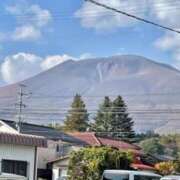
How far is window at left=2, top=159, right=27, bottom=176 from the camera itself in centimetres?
3312

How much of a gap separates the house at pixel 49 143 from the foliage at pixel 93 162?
16443mm

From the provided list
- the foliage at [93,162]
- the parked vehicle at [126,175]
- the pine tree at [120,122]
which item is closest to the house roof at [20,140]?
the parked vehicle at [126,175]

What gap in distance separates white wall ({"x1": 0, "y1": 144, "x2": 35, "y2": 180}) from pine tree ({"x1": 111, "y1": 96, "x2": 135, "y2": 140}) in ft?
242

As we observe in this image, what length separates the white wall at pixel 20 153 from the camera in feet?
108

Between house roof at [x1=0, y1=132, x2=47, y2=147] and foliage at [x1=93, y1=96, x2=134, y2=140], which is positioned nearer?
house roof at [x1=0, y1=132, x2=47, y2=147]

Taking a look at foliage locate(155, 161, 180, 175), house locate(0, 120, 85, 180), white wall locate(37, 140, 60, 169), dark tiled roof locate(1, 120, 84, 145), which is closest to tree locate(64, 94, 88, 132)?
house locate(0, 120, 85, 180)

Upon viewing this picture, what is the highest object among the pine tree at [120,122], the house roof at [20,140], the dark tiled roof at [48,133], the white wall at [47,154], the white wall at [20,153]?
the pine tree at [120,122]

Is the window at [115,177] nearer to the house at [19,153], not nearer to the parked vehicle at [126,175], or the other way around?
the parked vehicle at [126,175]

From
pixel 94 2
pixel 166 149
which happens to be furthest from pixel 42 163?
pixel 166 149

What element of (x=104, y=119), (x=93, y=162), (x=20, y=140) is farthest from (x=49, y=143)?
(x=104, y=119)

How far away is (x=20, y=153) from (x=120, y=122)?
254ft

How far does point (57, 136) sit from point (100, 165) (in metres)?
30.5

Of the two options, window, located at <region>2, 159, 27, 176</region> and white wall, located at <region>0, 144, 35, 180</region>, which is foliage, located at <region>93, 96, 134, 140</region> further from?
window, located at <region>2, 159, 27, 176</region>

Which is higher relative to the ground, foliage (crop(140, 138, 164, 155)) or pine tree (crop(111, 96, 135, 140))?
pine tree (crop(111, 96, 135, 140))
